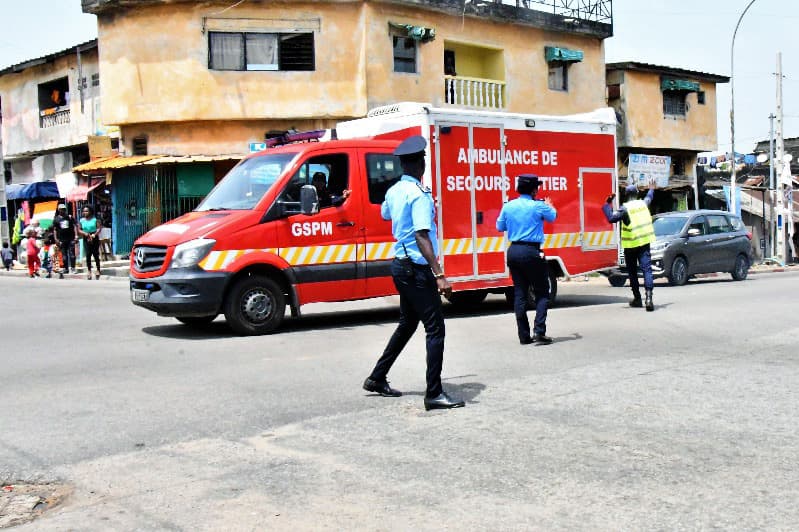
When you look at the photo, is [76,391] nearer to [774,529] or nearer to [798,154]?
[774,529]

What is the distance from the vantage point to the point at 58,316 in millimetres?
13422

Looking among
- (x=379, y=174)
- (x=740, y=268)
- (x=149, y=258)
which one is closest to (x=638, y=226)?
(x=379, y=174)

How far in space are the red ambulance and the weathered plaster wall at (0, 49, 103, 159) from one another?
19.7 meters

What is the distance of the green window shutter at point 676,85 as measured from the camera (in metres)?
34.3

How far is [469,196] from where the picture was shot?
490 inches

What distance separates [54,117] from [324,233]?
79.0 ft

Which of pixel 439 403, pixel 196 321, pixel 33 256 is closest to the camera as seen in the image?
Answer: pixel 439 403

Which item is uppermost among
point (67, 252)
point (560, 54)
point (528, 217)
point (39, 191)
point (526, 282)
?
point (560, 54)

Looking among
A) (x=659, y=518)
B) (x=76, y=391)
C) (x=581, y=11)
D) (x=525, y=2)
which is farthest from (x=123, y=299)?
(x=581, y=11)

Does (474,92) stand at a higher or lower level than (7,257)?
higher

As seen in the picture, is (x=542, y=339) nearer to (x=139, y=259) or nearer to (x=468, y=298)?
(x=139, y=259)

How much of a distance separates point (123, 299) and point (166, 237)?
612 centimetres

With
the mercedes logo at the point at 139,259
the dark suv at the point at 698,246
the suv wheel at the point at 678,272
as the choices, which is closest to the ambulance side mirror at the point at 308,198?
the mercedes logo at the point at 139,259

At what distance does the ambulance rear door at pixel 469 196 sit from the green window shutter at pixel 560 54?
18246mm
